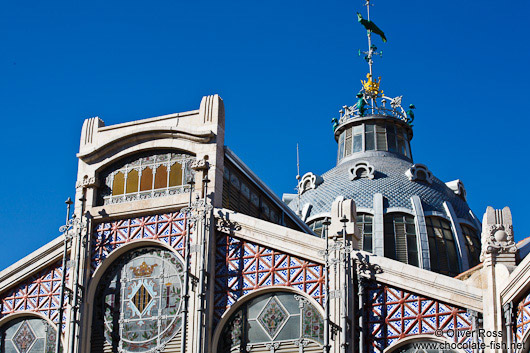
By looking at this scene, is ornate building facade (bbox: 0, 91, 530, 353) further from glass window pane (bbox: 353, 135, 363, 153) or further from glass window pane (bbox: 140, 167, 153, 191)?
glass window pane (bbox: 353, 135, 363, 153)

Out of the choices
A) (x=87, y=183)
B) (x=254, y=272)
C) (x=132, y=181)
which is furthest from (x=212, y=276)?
(x=87, y=183)

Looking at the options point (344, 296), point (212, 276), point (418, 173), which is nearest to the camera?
point (344, 296)

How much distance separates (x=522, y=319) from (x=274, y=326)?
8.01 metres

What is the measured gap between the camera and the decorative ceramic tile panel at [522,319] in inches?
1071

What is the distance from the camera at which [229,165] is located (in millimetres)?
35625

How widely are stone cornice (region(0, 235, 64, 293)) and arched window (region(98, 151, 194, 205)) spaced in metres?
2.23

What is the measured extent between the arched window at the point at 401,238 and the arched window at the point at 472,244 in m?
2.90

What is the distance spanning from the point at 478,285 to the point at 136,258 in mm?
11882

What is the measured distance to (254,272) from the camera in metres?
32.3

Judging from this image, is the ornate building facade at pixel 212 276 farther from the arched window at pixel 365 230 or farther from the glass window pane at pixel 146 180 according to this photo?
the arched window at pixel 365 230

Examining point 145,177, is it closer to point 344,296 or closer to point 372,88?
point 344,296

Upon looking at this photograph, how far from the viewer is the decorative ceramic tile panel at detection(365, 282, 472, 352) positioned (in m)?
29.5

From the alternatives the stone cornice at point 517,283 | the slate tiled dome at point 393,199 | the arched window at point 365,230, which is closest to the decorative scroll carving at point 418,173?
the slate tiled dome at point 393,199

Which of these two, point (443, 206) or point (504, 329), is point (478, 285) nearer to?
point (504, 329)
